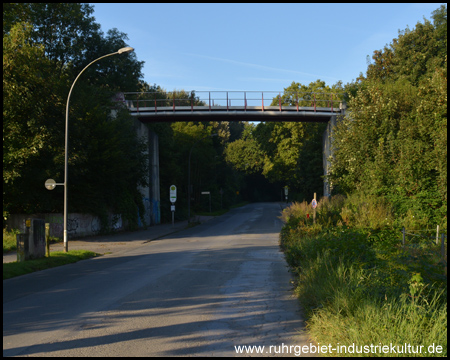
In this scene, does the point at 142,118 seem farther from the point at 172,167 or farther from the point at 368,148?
the point at 368,148

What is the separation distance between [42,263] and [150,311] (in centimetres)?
830

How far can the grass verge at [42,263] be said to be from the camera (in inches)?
516

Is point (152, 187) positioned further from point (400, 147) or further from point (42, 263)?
point (42, 263)

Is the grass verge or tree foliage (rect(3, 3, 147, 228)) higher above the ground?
tree foliage (rect(3, 3, 147, 228))

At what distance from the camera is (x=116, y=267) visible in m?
14.5

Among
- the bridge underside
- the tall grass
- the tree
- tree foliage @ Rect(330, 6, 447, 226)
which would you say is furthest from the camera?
the bridge underside

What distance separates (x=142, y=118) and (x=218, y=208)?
108 ft

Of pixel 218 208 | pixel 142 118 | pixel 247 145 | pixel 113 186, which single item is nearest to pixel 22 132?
pixel 113 186

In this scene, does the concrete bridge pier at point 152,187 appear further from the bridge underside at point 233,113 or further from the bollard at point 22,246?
the bollard at point 22,246

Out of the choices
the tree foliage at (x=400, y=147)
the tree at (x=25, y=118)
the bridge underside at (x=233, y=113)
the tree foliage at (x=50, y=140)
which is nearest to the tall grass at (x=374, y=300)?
the tree foliage at (x=50, y=140)

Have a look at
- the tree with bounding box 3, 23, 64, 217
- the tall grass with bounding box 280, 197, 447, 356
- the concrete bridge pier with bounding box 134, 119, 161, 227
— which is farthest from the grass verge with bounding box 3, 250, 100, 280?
the concrete bridge pier with bounding box 134, 119, 161, 227

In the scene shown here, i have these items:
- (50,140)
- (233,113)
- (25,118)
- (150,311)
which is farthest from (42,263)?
(233,113)

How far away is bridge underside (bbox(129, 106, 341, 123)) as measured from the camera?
3922cm

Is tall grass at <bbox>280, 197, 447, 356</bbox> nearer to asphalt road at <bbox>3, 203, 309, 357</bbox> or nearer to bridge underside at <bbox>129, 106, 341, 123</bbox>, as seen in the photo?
asphalt road at <bbox>3, 203, 309, 357</bbox>
